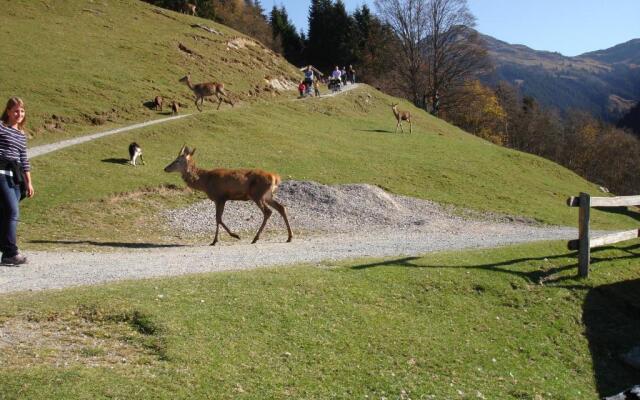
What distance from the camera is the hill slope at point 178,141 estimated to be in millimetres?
19047

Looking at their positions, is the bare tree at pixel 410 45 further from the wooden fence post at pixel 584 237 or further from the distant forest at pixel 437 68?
the wooden fence post at pixel 584 237

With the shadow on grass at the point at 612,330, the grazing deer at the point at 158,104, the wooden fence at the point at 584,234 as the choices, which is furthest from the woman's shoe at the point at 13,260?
the grazing deer at the point at 158,104

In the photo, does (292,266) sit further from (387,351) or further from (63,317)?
(63,317)

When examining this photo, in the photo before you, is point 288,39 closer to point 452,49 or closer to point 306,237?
point 452,49

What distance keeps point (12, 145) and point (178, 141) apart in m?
18.0

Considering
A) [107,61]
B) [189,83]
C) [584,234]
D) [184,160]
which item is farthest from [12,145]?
[107,61]

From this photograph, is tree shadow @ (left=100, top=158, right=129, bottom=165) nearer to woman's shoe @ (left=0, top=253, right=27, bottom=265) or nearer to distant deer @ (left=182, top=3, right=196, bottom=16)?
woman's shoe @ (left=0, top=253, right=27, bottom=265)

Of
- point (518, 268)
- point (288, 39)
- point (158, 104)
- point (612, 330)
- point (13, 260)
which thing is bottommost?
point (612, 330)

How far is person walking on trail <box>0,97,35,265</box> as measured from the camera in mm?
10016

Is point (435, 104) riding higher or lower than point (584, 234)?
higher

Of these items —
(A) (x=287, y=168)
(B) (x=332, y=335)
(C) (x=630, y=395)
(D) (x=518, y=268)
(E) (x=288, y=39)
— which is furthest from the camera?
(E) (x=288, y=39)

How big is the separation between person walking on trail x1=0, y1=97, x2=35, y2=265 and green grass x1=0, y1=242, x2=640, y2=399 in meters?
2.10

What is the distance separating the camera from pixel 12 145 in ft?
33.3

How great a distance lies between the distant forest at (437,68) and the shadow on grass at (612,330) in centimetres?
5776
